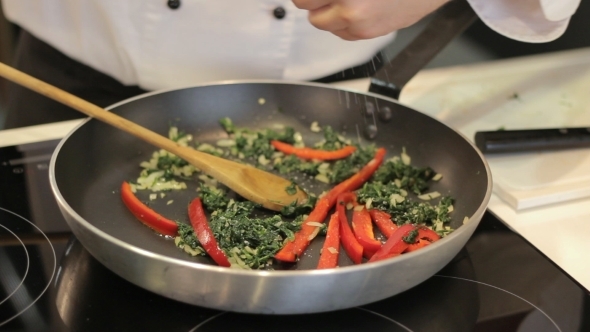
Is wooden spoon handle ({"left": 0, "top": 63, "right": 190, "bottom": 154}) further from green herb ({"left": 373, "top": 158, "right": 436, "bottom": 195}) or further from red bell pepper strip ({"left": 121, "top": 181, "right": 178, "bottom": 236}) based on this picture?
green herb ({"left": 373, "top": 158, "right": 436, "bottom": 195})

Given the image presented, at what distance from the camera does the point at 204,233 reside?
85cm

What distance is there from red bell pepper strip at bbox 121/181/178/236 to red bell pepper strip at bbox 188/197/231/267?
35 mm

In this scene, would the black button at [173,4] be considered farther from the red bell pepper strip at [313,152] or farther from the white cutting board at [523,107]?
the white cutting board at [523,107]

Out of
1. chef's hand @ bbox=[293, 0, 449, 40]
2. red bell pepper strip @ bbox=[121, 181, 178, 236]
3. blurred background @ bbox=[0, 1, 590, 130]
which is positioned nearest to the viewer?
chef's hand @ bbox=[293, 0, 449, 40]

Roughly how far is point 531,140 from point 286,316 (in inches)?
25.1

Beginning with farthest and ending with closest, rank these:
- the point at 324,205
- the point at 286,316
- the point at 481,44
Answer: the point at 481,44
the point at 324,205
the point at 286,316

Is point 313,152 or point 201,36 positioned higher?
point 201,36

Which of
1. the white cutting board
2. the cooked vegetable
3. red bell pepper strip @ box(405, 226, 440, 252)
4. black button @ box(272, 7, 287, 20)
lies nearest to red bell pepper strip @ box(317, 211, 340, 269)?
the cooked vegetable

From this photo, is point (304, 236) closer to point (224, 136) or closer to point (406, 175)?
point (406, 175)

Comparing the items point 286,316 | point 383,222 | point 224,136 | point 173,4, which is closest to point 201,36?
point 173,4

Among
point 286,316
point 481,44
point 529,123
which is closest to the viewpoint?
point 286,316

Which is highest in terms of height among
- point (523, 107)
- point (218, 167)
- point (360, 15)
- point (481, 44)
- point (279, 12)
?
point (360, 15)

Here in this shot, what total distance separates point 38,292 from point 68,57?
69 centimetres

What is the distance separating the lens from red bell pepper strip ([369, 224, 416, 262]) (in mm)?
817
